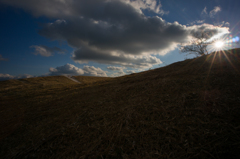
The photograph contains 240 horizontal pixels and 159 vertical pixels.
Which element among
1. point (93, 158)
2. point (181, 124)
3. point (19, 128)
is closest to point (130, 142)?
point (93, 158)

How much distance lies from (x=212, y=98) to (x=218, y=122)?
4.50 ft

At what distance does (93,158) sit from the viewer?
2484 mm

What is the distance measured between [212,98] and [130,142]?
3517 millimetres

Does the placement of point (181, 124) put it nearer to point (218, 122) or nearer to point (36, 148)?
point (218, 122)

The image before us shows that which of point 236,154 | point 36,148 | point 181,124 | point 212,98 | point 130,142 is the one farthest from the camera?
point 212,98

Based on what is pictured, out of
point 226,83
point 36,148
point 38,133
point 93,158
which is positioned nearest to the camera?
point 93,158

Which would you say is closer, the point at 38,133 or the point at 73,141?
the point at 73,141

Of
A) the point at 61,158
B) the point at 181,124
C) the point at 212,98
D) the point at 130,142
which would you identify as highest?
the point at 212,98

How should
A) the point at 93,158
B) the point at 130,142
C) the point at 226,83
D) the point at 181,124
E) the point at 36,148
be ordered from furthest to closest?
1. the point at 226,83
2. the point at 36,148
3. the point at 181,124
4. the point at 130,142
5. the point at 93,158

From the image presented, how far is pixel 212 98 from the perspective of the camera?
12.2 ft

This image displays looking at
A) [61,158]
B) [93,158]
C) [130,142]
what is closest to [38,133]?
[61,158]

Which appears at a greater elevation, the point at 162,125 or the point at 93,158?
the point at 162,125

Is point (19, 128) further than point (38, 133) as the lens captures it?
Yes

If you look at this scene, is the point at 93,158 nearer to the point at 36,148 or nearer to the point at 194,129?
the point at 36,148
